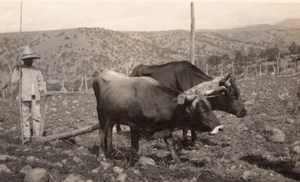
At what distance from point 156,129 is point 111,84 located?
115 centimetres

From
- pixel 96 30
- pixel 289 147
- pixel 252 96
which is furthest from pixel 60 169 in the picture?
pixel 96 30

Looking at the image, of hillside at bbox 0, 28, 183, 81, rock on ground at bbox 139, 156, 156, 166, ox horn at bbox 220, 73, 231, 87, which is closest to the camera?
rock on ground at bbox 139, 156, 156, 166

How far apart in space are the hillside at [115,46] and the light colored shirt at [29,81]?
362 centimetres

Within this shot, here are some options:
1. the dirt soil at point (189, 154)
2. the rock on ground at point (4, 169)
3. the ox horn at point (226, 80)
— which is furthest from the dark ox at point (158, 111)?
the rock on ground at point (4, 169)

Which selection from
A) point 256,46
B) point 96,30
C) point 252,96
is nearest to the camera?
point 252,96

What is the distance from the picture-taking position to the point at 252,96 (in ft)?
38.6

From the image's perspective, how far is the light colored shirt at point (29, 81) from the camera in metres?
7.24

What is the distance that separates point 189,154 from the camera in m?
6.25

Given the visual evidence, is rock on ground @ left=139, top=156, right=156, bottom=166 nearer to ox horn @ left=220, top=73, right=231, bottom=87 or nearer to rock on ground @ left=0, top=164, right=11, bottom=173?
rock on ground @ left=0, top=164, right=11, bottom=173

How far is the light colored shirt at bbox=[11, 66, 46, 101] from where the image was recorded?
23.8ft

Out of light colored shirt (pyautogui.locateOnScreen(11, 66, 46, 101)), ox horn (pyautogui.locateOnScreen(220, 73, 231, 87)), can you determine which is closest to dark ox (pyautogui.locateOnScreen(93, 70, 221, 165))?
ox horn (pyautogui.locateOnScreen(220, 73, 231, 87))

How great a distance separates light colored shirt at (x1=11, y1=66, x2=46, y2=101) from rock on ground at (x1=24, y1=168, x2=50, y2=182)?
2763 mm

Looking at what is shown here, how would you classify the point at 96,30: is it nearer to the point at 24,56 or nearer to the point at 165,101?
the point at 24,56

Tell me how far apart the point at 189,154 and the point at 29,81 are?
10.2 ft
